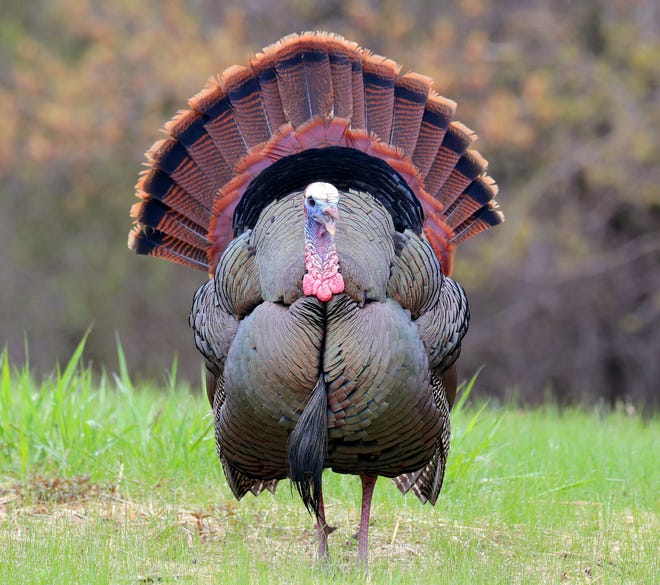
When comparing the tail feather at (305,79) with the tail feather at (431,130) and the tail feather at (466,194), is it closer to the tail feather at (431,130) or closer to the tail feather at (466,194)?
the tail feather at (431,130)

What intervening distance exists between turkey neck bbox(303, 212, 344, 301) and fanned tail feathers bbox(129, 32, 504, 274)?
1.08 meters

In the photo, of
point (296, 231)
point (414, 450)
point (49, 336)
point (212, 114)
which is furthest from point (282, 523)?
point (49, 336)

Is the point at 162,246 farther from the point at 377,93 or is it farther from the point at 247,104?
the point at 377,93

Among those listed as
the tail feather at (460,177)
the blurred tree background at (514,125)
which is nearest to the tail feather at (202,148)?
the tail feather at (460,177)


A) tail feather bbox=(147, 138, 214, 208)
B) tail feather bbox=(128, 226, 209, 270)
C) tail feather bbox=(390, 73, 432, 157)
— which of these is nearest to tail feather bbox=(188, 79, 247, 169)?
tail feather bbox=(147, 138, 214, 208)

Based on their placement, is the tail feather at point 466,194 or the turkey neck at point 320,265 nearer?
the turkey neck at point 320,265

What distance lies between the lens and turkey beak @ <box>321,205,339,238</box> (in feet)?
13.2

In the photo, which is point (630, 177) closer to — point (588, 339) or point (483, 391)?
point (588, 339)

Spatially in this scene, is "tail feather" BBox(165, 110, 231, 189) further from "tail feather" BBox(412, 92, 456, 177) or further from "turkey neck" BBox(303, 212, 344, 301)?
"turkey neck" BBox(303, 212, 344, 301)

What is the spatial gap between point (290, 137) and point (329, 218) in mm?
1189

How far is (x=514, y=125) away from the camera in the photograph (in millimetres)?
12008

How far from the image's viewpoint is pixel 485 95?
41.2 ft

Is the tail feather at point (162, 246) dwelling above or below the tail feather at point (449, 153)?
below

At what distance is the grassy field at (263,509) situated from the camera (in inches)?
170
